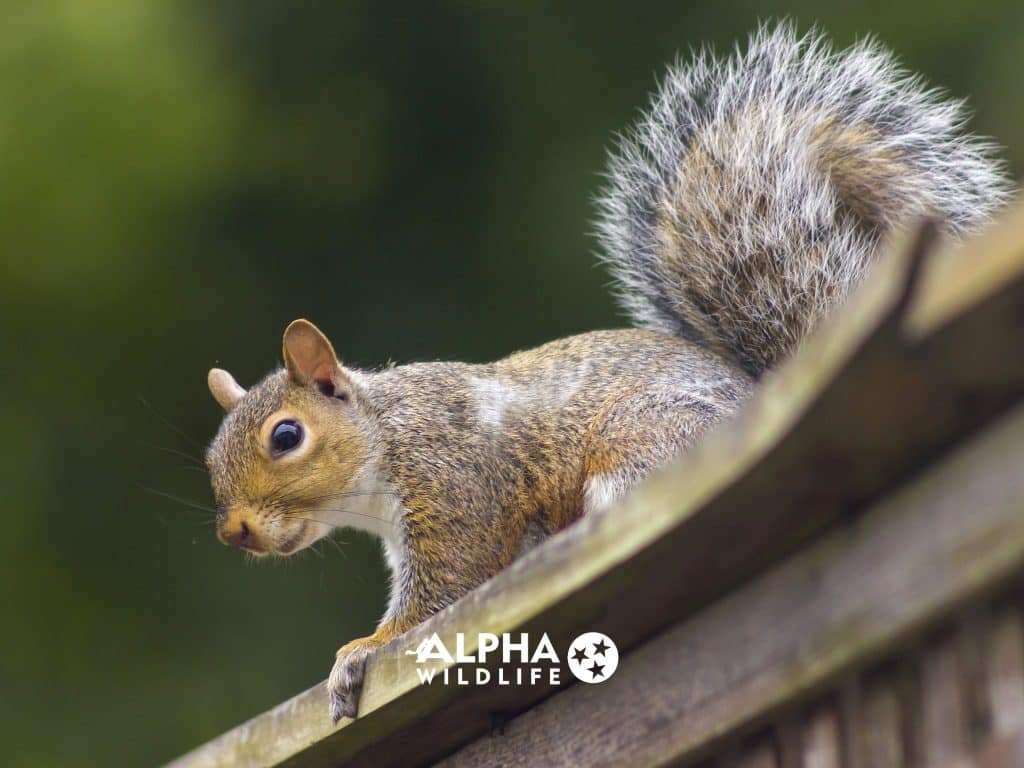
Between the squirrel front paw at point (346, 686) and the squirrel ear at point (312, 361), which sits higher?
the squirrel ear at point (312, 361)

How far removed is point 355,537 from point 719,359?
159cm

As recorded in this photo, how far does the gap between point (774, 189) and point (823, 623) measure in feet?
2.93

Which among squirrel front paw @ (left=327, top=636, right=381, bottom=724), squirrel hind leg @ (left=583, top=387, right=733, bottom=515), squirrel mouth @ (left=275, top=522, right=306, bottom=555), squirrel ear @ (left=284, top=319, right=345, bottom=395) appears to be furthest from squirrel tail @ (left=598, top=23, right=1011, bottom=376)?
squirrel front paw @ (left=327, top=636, right=381, bottom=724)

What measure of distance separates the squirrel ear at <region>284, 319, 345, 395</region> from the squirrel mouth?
8.0 inches

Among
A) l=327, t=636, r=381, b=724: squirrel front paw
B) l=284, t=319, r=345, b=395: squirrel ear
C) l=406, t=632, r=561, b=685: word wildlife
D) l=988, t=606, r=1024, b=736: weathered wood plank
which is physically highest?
l=284, t=319, r=345, b=395: squirrel ear

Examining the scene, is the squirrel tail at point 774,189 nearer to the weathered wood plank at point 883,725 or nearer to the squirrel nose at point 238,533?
the squirrel nose at point 238,533

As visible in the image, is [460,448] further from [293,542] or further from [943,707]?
[943,707]

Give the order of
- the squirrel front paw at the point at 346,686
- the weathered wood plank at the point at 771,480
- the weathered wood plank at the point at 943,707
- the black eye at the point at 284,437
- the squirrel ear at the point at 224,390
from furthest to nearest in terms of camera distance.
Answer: the squirrel ear at the point at 224,390 → the black eye at the point at 284,437 → the squirrel front paw at the point at 346,686 → the weathered wood plank at the point at 943,707 → the weathered wood plank at the point at 771,480

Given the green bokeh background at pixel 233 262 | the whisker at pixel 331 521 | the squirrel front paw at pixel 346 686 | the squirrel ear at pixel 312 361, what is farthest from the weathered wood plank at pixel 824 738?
the green bokeh background at pixel 233 262

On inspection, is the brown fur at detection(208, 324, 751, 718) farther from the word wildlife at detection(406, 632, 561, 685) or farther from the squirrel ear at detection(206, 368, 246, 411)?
the word wildlife at detection(406, 632, 561, 685)

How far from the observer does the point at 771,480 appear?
3.40 feet

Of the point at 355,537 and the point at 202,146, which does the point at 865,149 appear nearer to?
the point at 355,537

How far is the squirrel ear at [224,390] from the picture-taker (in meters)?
2.24

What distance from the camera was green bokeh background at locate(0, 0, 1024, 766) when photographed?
3.54 metres
